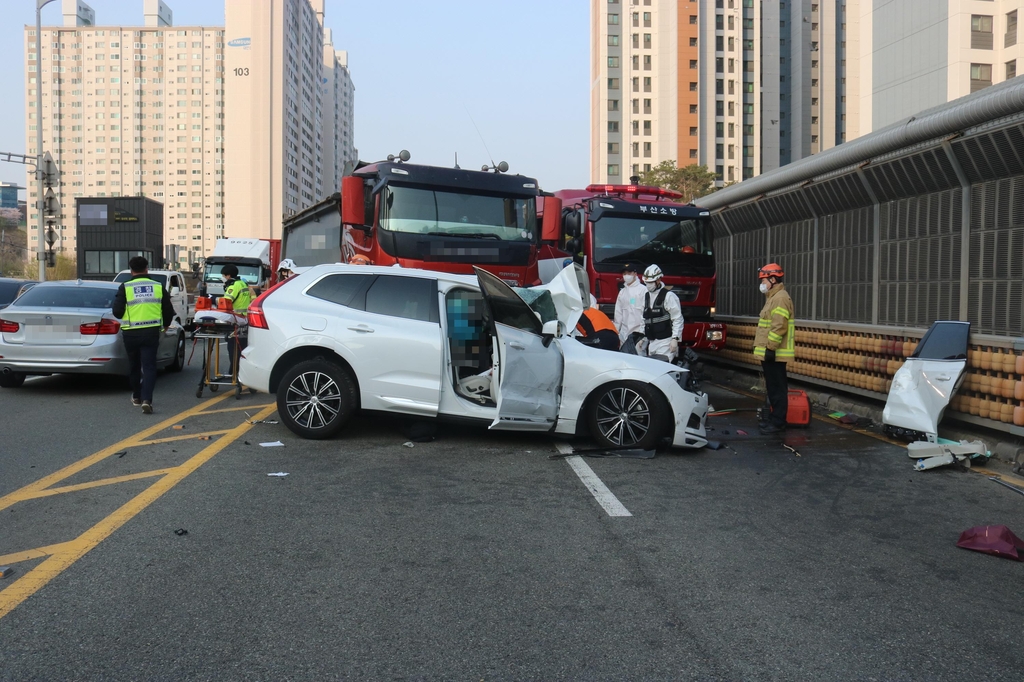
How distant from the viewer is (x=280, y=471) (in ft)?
23.4

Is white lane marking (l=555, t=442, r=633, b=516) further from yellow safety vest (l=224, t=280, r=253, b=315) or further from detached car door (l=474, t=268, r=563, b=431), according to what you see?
yellow safety vest (l=224, t=280, r=253, b=315)

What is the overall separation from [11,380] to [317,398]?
681 centimetres

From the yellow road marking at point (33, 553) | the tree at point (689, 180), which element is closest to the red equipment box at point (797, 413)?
the yellow road marking at point (33, 553)

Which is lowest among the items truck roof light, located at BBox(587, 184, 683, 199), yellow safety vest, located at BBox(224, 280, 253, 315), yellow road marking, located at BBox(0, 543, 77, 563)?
yellow road marking, located at BBox(0, 543, 77, 563)

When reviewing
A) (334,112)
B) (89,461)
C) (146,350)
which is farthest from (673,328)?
(334,112)

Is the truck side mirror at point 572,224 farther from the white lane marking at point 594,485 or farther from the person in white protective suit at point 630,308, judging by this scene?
the white lane marking at point 594,485

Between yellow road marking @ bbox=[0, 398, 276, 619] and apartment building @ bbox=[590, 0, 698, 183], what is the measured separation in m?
91.8

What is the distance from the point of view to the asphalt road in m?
3.54

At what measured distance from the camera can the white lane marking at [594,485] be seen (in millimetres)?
6055

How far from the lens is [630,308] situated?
478 inches

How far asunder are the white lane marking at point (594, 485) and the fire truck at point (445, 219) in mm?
3949

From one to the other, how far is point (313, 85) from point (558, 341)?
15311 centimetres

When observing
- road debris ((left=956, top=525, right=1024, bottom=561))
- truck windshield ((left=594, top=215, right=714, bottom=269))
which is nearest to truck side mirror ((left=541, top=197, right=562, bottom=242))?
truck windshield ((left=594, top=215, right=714, bottom=269))

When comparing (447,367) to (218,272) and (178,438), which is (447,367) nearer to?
(178,438)
